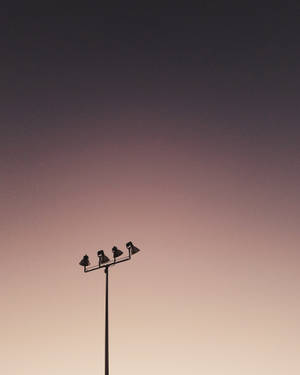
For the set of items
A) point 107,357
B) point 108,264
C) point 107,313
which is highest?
point 108,264

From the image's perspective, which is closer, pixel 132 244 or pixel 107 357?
pixel 107 357

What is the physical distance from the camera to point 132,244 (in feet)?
72.5

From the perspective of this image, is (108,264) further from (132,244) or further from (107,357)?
(107,357)

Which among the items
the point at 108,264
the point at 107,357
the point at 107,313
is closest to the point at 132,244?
the point at 108,264

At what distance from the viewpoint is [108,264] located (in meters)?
21.6

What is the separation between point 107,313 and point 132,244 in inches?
102

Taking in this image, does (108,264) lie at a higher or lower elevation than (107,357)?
higher

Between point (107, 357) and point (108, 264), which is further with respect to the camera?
point (108, 264)

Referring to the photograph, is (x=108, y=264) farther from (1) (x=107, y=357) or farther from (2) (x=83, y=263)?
(1) (x=107, y=357)

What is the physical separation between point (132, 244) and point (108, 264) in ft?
3.81

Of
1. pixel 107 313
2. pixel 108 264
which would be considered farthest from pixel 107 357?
pixel 108 264

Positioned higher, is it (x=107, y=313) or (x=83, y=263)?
(x=83, y=263)

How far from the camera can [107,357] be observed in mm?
20203

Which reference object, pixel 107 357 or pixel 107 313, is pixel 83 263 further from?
pixel 107 357
